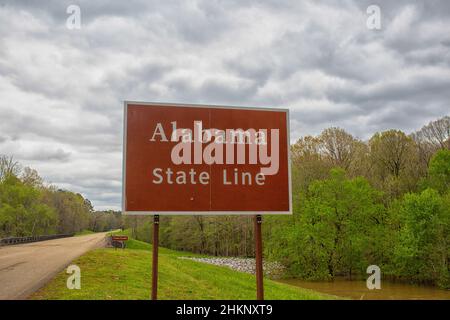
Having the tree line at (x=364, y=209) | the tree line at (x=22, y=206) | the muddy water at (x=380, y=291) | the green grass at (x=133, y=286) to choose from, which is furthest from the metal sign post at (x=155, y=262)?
the tree line at (x=22, y=206)

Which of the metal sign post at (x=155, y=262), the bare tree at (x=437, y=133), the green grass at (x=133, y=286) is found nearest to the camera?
the metal sign post at (x=155, y=262)

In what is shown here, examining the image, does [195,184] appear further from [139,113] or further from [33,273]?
[33,273]

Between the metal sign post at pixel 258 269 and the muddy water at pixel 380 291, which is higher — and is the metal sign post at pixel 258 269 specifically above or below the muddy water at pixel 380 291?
above

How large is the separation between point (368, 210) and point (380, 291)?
11.9m

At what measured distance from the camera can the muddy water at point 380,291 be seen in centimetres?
3212

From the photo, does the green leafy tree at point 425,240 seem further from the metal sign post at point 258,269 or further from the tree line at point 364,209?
the metal sign post at point 258,269

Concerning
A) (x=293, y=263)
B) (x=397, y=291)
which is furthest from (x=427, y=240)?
(x=293, y=263)

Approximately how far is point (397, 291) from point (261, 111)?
A: 32150 millimetres

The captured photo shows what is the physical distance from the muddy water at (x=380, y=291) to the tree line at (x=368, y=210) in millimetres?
1665

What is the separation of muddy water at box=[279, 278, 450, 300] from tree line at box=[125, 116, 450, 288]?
1665 millimetres

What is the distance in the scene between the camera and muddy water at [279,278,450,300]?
105 feet

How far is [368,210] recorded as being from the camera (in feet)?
151

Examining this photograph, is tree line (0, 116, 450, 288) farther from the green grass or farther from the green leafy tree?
the green grass

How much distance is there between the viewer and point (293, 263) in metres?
46.7
